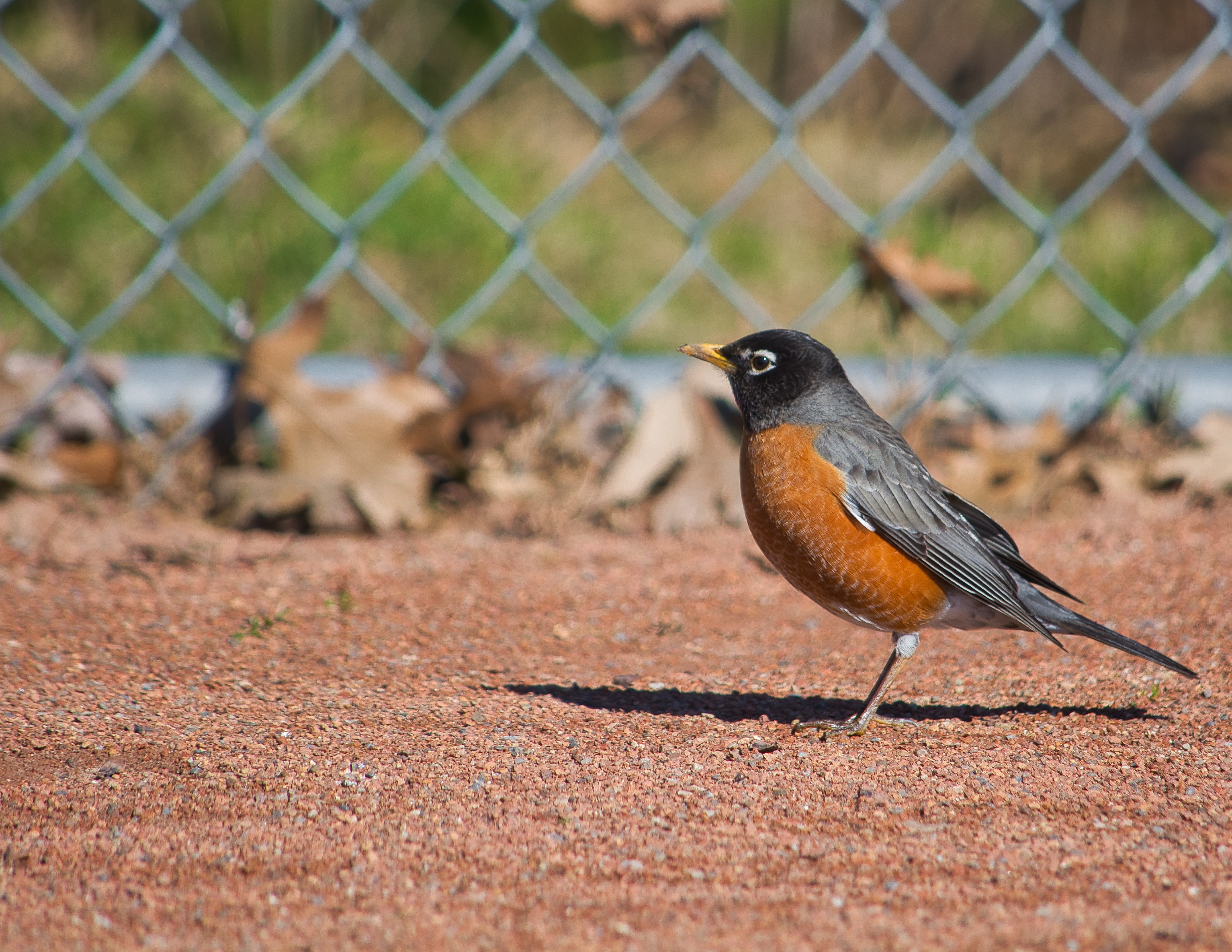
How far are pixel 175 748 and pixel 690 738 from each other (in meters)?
1.13

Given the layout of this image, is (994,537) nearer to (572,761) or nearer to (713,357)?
(713,357)

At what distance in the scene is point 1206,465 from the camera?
16.3 feet

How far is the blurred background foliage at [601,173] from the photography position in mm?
6879

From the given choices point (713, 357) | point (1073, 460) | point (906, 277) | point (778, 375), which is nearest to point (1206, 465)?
point (1073, 460)

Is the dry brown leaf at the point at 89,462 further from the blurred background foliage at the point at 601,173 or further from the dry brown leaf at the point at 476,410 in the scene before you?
the dry brown leaf at the point at 476,410

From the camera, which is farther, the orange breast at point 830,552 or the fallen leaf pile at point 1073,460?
the fallen leaf pile at point 1073,460

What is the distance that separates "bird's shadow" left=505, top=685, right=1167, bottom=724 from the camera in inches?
126

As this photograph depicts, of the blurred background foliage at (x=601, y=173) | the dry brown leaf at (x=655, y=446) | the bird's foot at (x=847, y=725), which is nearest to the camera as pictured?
the bird's foot at (x=847, y=725)

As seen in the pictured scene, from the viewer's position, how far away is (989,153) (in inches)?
441

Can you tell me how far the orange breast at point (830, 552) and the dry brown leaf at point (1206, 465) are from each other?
1.98m

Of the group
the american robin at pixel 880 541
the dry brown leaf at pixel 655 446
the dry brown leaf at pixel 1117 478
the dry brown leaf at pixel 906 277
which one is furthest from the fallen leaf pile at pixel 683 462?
the dry brown leaf at pixel 1117 478

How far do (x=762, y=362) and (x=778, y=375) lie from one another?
8cm

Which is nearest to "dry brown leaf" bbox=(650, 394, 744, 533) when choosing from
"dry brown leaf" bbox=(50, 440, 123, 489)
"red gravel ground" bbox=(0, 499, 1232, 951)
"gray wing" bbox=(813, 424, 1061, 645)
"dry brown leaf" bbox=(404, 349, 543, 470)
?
"red gravel ground" bbox=(0, 499, 1232, 951)

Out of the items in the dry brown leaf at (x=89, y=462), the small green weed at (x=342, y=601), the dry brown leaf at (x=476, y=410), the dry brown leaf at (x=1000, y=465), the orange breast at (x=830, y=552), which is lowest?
the dry brown leaf at (x=89, y=462)
